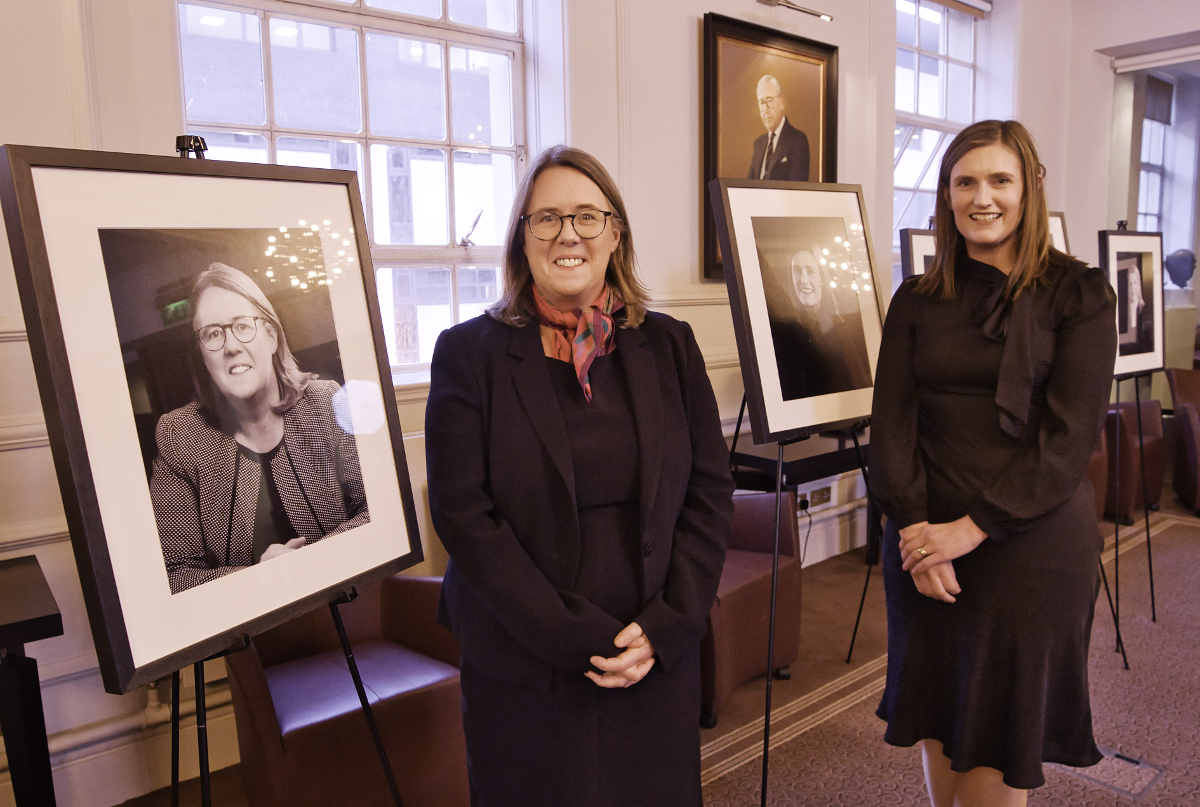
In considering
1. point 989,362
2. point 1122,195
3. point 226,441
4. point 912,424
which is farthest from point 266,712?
point 1122,195

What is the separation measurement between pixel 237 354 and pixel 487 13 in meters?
2.28

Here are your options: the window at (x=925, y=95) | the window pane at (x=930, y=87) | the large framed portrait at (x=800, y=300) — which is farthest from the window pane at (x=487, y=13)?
the window pane at (x=930, y=87)

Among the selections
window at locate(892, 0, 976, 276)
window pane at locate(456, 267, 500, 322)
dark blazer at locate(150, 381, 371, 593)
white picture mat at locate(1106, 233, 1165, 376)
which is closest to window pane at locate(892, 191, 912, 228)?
window at locate(892, 0, 976, 276)

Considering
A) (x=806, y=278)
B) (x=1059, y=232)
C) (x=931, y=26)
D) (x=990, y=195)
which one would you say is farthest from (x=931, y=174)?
(x=990, y=195)

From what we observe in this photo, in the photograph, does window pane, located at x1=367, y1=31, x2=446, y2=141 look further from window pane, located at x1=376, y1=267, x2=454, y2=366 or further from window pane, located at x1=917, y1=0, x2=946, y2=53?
window pane, located at x1=917, y1=0, x2=946, y2=53

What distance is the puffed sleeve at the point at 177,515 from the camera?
118 centimetres

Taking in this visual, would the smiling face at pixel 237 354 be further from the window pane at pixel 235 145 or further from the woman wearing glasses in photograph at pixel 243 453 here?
the window pane at pixel 235 145

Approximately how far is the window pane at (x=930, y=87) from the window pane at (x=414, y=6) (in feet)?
10.7

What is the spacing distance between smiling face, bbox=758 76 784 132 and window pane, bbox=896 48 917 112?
1.48 meters

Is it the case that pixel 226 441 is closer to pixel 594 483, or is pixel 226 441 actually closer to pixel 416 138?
pixel 594 483

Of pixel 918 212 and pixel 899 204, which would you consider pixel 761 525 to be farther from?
pixel 918 212

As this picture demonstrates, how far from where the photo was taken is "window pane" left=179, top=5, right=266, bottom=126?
2.48 m

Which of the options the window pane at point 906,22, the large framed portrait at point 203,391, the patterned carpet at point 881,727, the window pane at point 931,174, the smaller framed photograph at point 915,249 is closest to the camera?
the large framed portrait at point 203,391

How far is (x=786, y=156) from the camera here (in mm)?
3758
